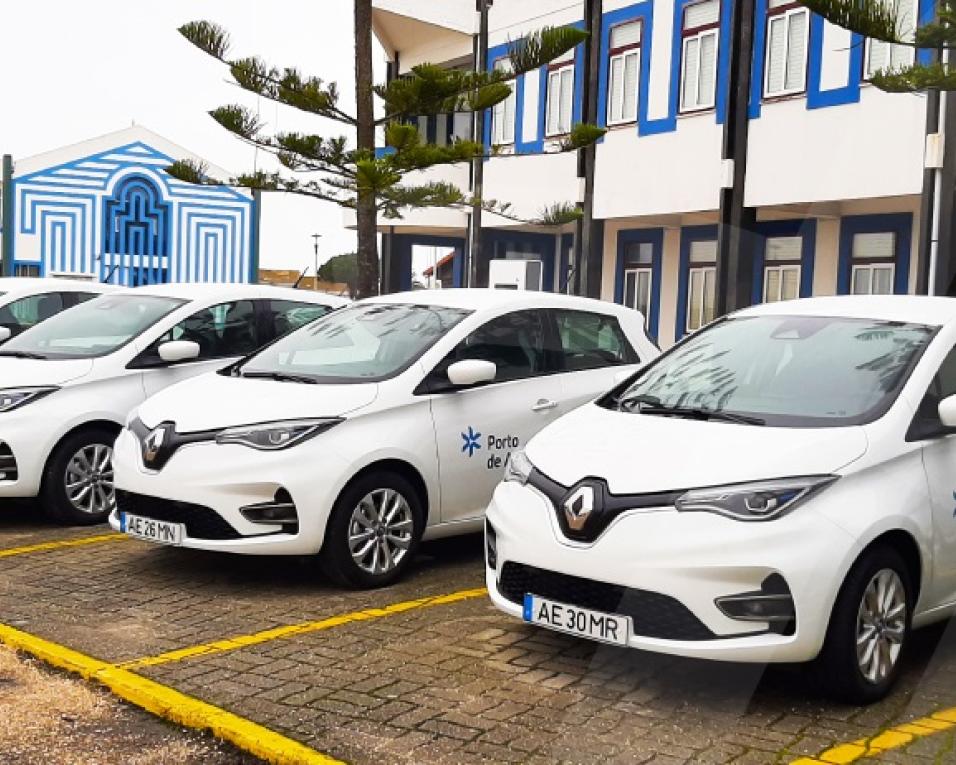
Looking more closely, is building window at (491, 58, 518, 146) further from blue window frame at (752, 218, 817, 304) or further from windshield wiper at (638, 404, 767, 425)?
windshield wiper at (638, 404, 767, 425)

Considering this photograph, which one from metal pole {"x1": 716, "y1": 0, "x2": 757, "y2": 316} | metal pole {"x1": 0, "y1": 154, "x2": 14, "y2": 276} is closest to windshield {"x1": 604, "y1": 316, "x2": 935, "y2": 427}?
metal pole {"x1": 716, "y1": 0, "x2": 757, "y2": 316}

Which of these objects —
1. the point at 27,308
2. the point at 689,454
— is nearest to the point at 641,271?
the point at 27,308

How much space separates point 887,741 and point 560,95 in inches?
762

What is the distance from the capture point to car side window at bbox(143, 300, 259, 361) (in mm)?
9312

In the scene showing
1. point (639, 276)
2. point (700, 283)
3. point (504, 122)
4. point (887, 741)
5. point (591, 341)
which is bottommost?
point (887, 741)

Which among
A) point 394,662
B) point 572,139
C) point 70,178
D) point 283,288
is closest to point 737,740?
point 394,662

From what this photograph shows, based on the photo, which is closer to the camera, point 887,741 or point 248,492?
point 887,741

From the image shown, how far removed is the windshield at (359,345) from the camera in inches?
289

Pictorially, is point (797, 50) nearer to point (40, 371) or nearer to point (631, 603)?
point (40, 371)

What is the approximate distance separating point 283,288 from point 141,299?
106 centimetres

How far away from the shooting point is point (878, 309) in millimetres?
6113

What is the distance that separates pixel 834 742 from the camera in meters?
4.68

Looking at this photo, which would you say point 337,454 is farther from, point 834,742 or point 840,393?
point 834,742

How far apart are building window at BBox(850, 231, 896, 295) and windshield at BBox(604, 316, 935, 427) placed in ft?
41.6
